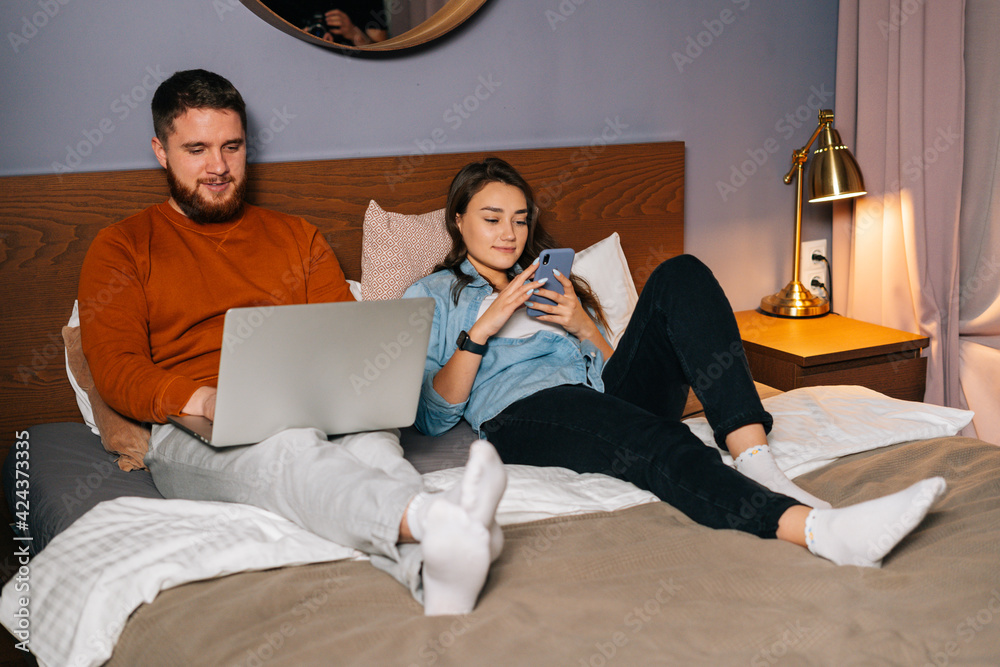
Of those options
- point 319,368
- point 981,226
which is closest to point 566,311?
point 319,368

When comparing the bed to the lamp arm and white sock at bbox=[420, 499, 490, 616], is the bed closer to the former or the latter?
white sock at bbox=[420, 499, 490, 616]

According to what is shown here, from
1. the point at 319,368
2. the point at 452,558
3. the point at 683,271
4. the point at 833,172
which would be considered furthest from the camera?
the point at 833,172

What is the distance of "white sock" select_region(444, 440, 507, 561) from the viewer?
37.4 inches

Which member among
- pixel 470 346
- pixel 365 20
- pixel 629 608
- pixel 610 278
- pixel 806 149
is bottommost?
pixel 629 608

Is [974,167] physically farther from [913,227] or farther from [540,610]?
[540,610]

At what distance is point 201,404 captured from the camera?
4.43 ft

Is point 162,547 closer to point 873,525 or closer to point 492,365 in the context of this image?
point 492,365

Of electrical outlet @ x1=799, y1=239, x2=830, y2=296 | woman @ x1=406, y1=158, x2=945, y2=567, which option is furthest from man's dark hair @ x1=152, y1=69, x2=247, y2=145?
electrical outlet @ x1=799, y1=239, x2=830, y2=296

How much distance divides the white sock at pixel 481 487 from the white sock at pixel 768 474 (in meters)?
0.52

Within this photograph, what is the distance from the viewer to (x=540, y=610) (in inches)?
36.8

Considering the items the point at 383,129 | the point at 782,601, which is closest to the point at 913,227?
the point at 383,129

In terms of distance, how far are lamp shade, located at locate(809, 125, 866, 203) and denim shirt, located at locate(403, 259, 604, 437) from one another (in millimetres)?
1061

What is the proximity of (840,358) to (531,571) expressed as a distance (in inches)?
54.8

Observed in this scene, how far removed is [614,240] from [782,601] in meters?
1.33
